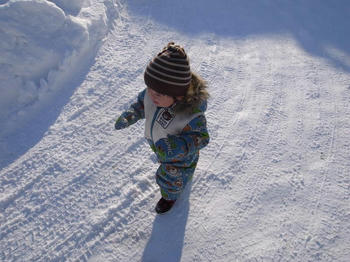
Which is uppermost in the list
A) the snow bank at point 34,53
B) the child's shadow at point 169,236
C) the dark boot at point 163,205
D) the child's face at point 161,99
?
the child's face at point 161,99

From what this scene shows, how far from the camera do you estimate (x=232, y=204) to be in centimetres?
211

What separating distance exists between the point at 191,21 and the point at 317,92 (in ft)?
5.73

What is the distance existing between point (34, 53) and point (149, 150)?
58.3 inches

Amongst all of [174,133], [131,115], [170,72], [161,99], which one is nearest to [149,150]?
[131,115]

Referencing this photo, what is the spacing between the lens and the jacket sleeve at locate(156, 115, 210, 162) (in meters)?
1.44

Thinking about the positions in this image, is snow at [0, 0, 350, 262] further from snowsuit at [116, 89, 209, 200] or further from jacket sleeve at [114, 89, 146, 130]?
jacket sleeve at [114, 89, 146, 130]

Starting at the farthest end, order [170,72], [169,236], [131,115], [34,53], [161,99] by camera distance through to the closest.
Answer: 1. [34,53]
2. [169,236]
3. [131,115]
4. [161,99]
5. [170,72]

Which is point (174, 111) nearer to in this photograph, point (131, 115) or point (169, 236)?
point (131, 115)

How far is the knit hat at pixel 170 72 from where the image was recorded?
133cm

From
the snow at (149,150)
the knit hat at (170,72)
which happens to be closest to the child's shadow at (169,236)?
the snow at (149,150)

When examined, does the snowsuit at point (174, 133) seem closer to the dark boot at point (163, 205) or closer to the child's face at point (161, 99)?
the child's face at point (161, 99)

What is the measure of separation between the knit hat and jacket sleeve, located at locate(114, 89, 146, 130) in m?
0.35

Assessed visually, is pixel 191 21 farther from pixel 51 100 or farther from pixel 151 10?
pixel 51 100

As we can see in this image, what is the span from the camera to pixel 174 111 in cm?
150
